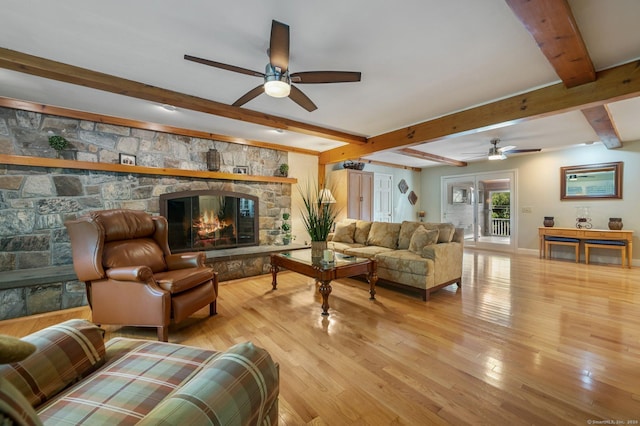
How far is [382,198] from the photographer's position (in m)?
7.45

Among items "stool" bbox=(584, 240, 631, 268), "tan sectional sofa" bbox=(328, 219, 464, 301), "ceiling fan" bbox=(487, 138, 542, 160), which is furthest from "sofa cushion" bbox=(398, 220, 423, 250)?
"stool" bbox=(584, 240, 631, 268)

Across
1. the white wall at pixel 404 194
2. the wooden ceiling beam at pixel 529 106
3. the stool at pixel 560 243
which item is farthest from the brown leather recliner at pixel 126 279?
the stool at pixel 560 243

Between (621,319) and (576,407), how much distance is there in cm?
192

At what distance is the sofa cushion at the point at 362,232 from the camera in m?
4.76

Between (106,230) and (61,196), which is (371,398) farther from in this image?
(61,196)

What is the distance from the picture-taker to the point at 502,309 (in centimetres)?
297

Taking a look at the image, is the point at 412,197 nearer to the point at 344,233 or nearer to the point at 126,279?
the point at 344,233

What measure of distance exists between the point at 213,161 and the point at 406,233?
10.8 feet

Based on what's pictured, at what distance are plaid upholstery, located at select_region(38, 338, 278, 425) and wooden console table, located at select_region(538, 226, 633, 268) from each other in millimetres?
6854

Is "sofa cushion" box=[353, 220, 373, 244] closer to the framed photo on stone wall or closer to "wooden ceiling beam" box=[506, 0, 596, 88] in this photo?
"wooden ceiling beam" box=[506, 0, 596, 88]

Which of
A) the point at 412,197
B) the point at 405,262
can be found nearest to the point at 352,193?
the point at 405,262

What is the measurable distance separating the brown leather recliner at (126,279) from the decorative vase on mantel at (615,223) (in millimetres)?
7147

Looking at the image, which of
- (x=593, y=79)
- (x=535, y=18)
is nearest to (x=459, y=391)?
(x=535, y=18)

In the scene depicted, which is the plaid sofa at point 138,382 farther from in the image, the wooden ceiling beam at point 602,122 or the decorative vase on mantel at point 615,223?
the decorative vase on mantel at point 615,223
